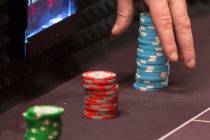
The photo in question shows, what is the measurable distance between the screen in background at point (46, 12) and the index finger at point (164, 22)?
403mm

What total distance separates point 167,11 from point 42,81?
640 millimetres

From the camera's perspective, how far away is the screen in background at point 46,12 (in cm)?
234

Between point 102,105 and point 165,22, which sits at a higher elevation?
point 165,22

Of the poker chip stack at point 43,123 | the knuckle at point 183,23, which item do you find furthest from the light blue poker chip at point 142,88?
the poker chip stack at point 43,123

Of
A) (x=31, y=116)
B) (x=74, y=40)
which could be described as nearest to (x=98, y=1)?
(x=74, y=40)

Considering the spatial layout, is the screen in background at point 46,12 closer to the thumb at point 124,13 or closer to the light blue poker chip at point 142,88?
the thumb at point 124,13

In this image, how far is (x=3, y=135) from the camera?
2074 mm

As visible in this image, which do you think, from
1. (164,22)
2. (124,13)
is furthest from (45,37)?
(164,22)

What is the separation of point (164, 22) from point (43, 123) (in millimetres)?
990

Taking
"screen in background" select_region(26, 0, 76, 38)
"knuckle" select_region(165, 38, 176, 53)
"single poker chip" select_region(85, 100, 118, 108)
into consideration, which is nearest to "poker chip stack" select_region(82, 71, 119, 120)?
"single poker chip" select_region(85, 100, 118, 108)

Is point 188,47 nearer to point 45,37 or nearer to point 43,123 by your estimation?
point 45,37

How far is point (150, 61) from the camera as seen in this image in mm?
2479

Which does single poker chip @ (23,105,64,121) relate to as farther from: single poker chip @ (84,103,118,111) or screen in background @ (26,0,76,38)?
screen in background @ (26,0,76,38)

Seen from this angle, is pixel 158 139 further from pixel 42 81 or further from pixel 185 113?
pixel 42 81
